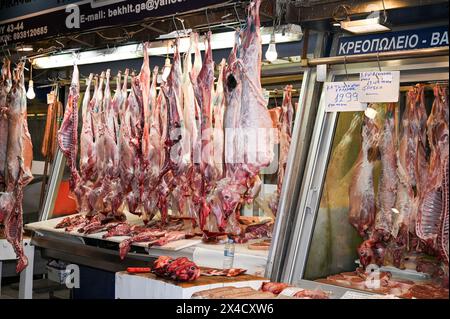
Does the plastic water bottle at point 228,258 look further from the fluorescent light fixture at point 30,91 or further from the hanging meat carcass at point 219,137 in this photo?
the fluorescent light fixture at point 30,91

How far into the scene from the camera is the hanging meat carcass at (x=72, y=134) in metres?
6.71

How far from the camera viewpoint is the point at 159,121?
6000mm

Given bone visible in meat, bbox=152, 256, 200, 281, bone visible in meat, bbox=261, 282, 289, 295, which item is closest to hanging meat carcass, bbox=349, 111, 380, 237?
bone visible in meat, bbox=261, 282, 289, 295

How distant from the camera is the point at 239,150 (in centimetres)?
485

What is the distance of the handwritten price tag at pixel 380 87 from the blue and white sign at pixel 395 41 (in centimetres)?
39

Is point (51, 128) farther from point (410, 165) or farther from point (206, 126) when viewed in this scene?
point (410, 165)

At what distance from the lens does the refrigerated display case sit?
449cm

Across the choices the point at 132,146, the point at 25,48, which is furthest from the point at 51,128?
the point at 132,146

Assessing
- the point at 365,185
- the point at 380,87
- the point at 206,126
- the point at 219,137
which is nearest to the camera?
the point at 380,87

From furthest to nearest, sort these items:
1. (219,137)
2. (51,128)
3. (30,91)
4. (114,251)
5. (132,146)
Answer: (51,128)
(30,91)
(132,146)
(114,251)
(219,137)

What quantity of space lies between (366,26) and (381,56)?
25cm

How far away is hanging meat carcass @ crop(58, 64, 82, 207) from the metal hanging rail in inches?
113

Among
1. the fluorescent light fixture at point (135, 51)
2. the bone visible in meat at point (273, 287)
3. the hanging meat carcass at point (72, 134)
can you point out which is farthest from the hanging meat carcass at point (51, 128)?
the bone visible in meat at point (273, 287)

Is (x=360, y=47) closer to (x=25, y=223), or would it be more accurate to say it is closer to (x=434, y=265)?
(x=434, y=265)
